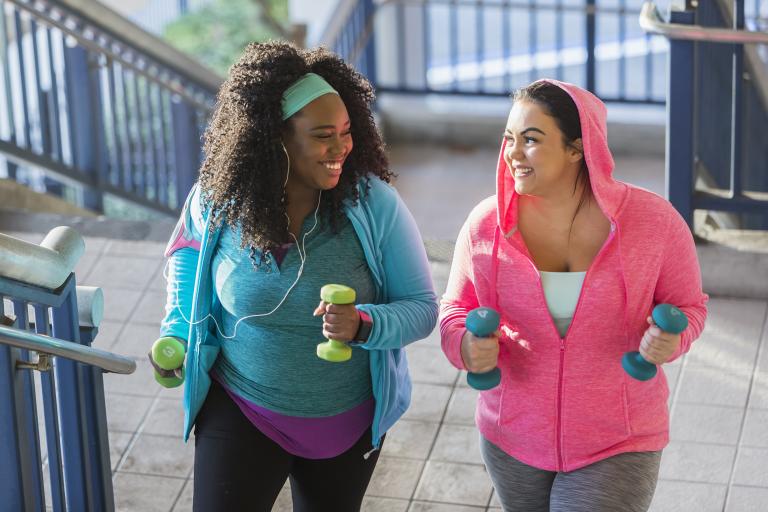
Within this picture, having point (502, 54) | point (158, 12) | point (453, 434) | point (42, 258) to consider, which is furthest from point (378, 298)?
point (158, 12)

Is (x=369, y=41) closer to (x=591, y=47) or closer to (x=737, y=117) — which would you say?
(x=591, y=47)

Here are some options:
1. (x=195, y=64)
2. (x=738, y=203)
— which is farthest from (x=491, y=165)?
(x=738, y=203)

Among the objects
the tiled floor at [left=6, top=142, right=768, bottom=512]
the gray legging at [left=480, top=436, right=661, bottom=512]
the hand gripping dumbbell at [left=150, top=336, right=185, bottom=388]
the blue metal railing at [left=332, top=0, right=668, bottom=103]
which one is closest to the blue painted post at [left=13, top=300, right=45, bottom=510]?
the hand gripping dumbbell at [left=150, top=336, right=185, bottom=388]

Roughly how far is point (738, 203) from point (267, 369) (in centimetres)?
268

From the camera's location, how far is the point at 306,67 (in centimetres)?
318

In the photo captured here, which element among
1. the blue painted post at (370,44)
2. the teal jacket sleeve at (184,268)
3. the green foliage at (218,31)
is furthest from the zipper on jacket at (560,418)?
the green foliage at (218,31)

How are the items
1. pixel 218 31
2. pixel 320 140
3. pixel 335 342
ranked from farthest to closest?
pixel 218 31 < pixel 320 140 < pixel 335 342

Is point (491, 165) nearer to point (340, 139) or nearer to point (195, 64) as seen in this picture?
point (195, 64)

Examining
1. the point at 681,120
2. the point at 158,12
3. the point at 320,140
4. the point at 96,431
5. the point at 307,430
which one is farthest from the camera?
the point at 158,12

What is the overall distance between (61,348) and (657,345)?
1.37m

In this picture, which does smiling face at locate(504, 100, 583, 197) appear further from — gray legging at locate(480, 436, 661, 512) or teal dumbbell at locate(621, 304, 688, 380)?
gray legging at locate(480, 436, 661, 512)

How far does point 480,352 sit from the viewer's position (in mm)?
2967

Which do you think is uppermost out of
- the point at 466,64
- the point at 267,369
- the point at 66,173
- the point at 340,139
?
the point at 340,139

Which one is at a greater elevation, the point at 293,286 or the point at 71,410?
the point at 293,286
